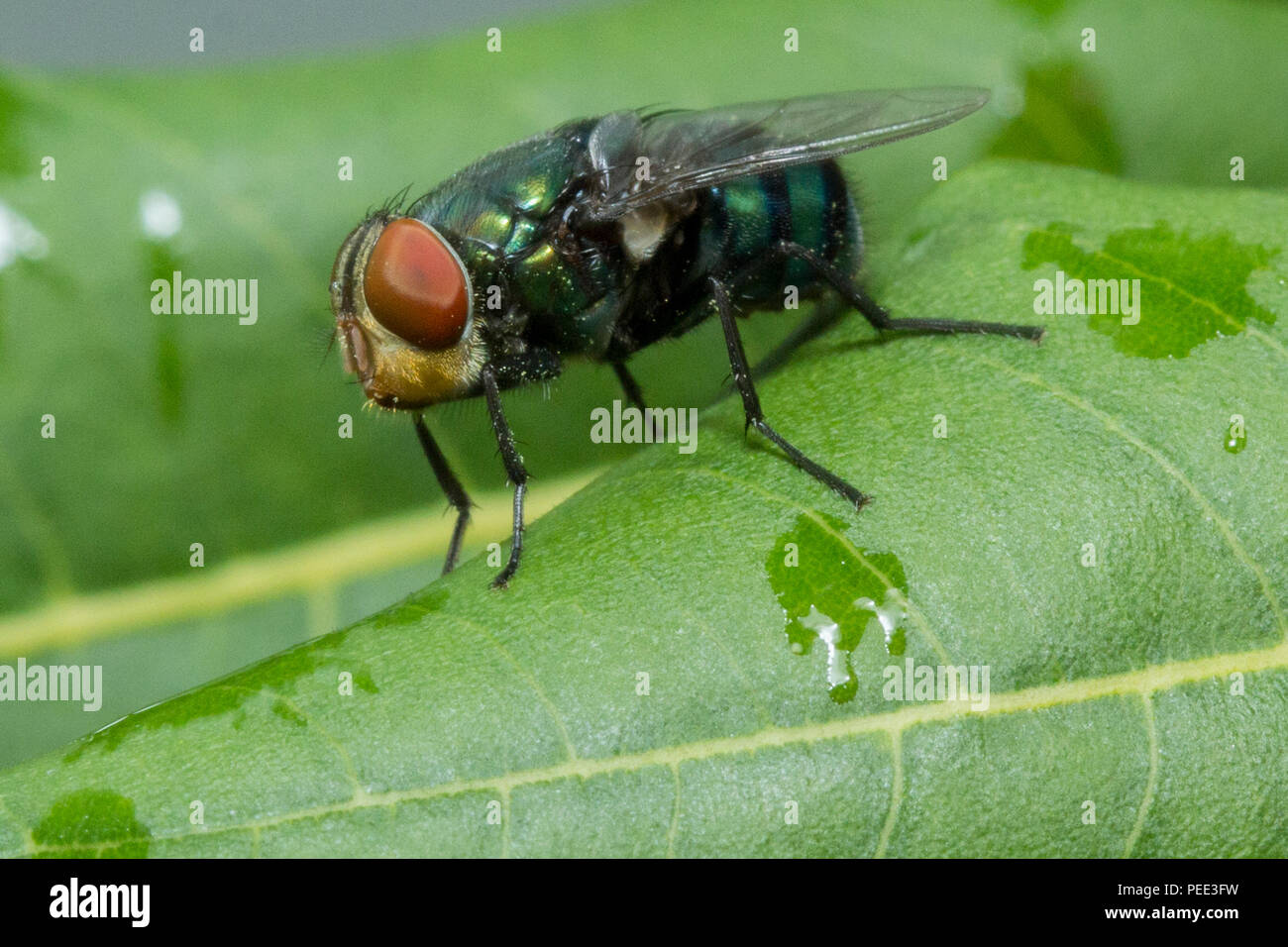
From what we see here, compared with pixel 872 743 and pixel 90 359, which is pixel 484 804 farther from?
pixel 90 359

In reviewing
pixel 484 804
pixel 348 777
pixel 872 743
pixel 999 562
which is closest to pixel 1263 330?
pixel 999 562

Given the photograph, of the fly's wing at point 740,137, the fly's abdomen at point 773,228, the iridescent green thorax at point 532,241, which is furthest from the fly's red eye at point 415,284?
the fly's abdomen at point 773,228

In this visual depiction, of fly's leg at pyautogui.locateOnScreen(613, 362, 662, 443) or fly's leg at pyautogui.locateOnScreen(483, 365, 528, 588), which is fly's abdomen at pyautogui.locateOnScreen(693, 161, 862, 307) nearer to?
fly's leg at pyautogui.locateOnScreen(613, 362, 662, 443)

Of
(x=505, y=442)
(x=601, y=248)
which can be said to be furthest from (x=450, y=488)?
(x=601, y=248)

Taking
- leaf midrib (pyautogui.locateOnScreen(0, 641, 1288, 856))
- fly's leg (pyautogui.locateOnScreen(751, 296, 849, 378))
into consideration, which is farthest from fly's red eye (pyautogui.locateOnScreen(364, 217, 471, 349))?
leaf midrib (pyautogui.locateOnScreen(0, 641, 1288, 856))

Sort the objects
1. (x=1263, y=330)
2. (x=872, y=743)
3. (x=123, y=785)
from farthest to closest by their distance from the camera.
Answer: (x=1263, y=330) < (x=872, y=743) < (x=123, y=785)

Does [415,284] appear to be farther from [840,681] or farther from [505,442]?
[840,681]
